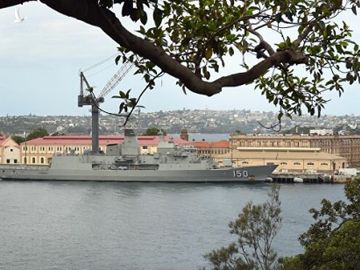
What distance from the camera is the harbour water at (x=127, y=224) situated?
14.0 m

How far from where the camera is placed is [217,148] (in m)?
49.6

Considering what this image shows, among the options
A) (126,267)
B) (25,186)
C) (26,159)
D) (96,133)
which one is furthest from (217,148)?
(126,267)

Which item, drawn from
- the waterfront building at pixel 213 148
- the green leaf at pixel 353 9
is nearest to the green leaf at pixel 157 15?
the green leaf at pixel 353 9

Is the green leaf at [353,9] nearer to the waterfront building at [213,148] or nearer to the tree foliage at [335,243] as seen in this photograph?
the tree foliage at [335,243]

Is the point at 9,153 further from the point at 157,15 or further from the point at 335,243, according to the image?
the point at 157,15

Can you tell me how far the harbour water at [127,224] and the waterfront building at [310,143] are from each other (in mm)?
14394

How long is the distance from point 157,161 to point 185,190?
6.91m

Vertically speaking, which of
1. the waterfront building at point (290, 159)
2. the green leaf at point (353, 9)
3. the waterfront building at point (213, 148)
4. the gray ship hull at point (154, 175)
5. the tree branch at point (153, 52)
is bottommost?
the gray ship hull at point (154, 175)

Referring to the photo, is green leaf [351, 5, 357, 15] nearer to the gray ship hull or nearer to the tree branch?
the tree branch

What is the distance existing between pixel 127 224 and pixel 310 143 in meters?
31.2

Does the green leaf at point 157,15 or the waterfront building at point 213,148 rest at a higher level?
the green leaf at point 157,15

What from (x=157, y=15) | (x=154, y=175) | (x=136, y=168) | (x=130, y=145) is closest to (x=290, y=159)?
(x=154, y=175)

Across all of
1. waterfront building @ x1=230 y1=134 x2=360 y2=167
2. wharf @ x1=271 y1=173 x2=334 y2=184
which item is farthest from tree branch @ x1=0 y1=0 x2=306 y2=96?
waterfront building @ x1=230 y1=134 x2=360 y2=167

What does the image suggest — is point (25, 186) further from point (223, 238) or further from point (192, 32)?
point (192, 32)
